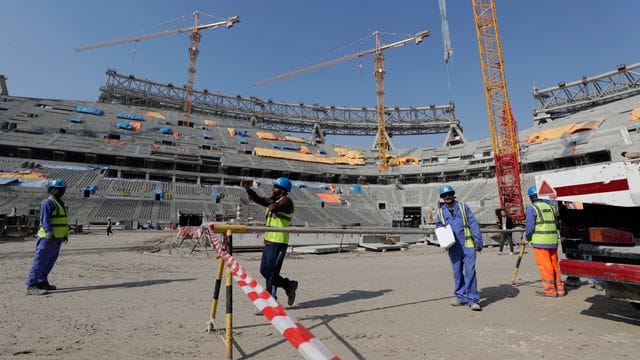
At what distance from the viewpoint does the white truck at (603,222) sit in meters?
3.46

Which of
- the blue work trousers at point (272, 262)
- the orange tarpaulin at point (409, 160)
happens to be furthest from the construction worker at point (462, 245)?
the orange tarpaulin at point (409, 160)

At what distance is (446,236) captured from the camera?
193 inches

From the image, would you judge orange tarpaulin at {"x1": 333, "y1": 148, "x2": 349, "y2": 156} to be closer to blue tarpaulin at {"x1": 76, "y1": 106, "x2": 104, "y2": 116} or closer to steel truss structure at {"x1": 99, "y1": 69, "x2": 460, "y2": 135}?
steel truss structure at {"x1": 99, "y1": 69, "x2": 460, "y2": 135}

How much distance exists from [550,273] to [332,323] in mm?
4038

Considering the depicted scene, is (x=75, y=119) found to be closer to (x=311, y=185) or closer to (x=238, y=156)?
(x=238, y=156)

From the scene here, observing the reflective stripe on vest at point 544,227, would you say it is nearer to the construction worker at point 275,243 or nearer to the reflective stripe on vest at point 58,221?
the construction worker at point 275,243

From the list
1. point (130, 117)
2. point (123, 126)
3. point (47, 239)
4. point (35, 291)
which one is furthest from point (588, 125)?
point (130, 117)

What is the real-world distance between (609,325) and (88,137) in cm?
5655

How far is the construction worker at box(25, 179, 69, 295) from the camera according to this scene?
520cm

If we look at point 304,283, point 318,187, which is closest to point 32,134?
point 318,187

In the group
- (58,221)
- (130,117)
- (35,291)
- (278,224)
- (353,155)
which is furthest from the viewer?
(353,155)

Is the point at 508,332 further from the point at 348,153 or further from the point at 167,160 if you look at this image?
the point at 348,153

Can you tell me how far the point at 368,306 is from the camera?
15.4 ft

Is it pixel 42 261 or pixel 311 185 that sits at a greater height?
pixel 311 185
